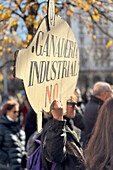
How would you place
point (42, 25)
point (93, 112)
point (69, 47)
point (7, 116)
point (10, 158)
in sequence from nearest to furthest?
point (42, 25), point (69, 47), point (10, 158), point (7, 116), point (93, 112)

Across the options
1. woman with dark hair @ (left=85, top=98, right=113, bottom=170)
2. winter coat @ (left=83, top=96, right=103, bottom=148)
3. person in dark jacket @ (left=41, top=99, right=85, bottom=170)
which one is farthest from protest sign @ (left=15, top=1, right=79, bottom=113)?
winter coat @ (left=83, top=96, right=103, bottom=148)

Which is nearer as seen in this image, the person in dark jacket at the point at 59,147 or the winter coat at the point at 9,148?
the person in dark jacket at the point at 59,147

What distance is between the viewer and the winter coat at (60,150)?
75.4 inches

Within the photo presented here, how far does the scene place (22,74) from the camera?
179cm

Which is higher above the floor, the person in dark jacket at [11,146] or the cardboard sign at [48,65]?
the cardboard sign at [48,65]

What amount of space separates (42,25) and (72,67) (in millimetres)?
612

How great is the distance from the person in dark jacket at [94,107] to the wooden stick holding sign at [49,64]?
152 centimetres

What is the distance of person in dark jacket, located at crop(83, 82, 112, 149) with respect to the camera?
3.96 metres

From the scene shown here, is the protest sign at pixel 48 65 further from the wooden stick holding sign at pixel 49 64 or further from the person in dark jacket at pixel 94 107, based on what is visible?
the person in dark jacket at pixel 94 107

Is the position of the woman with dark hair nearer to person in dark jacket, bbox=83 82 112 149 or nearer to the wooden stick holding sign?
the wooden stick holding sign

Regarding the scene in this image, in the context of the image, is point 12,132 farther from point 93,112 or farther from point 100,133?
point 100,133

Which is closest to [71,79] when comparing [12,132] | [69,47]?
[69,47]

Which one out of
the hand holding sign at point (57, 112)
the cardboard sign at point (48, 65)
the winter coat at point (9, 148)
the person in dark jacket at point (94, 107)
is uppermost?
the cardboard sign at point (48, 65)

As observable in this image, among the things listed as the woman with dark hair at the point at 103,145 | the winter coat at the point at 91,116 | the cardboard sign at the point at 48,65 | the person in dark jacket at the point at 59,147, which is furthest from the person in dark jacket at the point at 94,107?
the woman with dark hair at the point at 103,145
